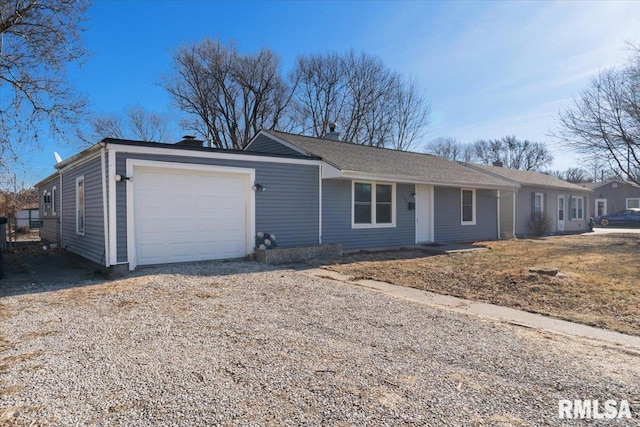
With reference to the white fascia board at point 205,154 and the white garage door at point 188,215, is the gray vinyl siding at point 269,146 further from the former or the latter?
the white garage door at point 188,215

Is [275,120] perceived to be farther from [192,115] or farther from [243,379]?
[243,379]

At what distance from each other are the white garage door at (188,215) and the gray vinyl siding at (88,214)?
0.93 m

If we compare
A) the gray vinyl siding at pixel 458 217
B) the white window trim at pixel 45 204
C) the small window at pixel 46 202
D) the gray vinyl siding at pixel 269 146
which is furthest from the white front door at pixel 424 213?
the white window trim at pixel 45 204

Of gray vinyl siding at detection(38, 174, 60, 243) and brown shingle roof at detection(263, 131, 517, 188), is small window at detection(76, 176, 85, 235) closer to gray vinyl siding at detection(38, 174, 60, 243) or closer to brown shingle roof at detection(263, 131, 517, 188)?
gray vinyl siding at detection(38, 174, 60, 243)

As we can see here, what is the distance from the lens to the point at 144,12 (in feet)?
47.9

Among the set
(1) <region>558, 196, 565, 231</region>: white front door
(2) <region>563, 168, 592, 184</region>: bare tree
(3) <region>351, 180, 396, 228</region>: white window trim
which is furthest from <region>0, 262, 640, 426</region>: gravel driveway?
(2) <region>563, 168, 592, 184</region>: bare tree

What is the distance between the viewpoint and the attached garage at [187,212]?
27.1 feet

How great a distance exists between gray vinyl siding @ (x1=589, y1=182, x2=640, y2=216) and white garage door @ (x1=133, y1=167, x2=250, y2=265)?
37.7 metres

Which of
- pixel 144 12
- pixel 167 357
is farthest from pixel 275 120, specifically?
pixel 167 357

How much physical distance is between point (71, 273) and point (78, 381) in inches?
251

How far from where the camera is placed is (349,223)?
11773 mm

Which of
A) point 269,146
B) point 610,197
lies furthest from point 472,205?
point 610,197

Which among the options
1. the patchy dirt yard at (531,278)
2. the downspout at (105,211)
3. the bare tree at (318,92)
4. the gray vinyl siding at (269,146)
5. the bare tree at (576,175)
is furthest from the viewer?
the bare tree at (576,175)

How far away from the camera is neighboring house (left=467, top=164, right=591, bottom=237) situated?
1904cm
